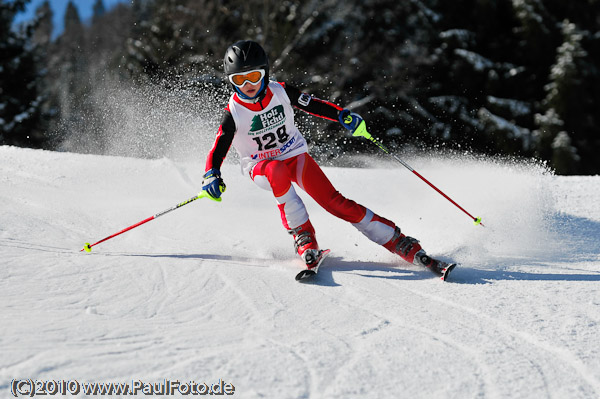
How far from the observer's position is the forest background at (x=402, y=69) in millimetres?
16734

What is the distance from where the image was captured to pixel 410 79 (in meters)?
17.8

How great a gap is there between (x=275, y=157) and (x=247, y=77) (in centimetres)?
54

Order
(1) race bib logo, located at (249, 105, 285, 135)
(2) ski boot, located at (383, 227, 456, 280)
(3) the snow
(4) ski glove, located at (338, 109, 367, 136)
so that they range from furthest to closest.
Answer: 1. (4) ski glove, located at (338, 109, 367, 136)
2. (1) race bib logo, located at (249, 105, 285, 135)
3. (2) ski boot, located at (383, 227, 456, 280)
4. (3) the snow

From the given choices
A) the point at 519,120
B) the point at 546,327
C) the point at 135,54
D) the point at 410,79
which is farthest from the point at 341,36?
the point at 546,327

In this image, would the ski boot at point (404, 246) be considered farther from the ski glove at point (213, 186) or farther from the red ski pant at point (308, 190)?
the ski glove at point (213, 186)

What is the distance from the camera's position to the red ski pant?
11.5ft

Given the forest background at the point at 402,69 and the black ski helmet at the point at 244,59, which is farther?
the forest background at the point at 402,69

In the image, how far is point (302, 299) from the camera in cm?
280

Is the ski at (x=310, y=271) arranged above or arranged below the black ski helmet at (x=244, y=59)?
below

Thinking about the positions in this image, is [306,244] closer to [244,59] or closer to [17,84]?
[244,59]

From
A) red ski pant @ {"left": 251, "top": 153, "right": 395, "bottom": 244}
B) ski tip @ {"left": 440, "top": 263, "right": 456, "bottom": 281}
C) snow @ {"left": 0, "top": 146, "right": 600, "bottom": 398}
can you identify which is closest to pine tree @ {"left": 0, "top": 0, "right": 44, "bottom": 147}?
snow @ {"left": 0, "top": 146, "right": 600, "bottom": 398}

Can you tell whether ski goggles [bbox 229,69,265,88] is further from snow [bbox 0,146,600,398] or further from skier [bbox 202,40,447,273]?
snow [bbox 0,146,600,398]

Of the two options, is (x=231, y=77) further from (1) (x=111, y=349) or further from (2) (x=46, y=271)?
(1) (x=111, y=349)

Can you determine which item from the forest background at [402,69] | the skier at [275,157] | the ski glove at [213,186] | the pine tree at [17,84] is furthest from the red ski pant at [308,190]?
the pine tree at [17,84]
